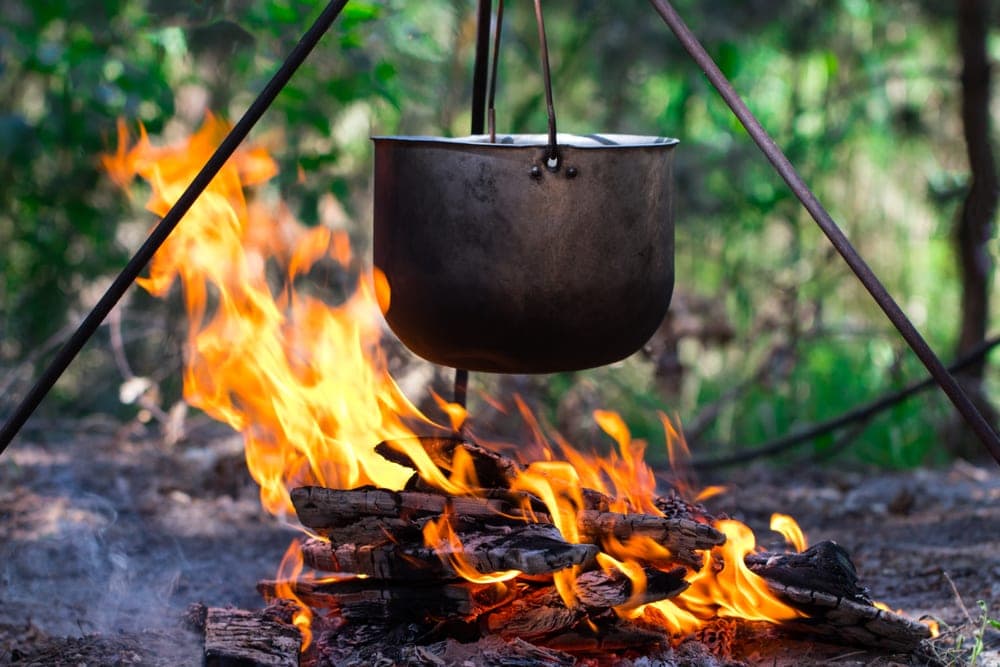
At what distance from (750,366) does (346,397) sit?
331 cm

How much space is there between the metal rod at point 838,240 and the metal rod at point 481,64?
55 cm

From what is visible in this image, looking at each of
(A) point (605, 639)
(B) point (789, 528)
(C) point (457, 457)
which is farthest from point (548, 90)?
(B) point (789, 528)

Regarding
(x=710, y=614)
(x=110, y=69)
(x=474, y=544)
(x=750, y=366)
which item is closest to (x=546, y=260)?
(x=474, y=544)

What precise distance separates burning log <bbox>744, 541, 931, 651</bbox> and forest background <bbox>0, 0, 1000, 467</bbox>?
6.67ft

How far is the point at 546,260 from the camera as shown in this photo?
2.05 m

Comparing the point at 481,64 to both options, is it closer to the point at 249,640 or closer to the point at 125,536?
the point at 249,640

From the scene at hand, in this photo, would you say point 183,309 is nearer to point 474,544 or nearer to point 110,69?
point 110,69

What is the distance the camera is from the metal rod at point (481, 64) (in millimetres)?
2477

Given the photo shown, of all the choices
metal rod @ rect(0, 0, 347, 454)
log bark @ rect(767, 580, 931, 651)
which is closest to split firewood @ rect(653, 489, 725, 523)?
log bark @ rect(767, 580, 931, 651)

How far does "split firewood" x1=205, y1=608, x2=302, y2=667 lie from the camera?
212 centimetres

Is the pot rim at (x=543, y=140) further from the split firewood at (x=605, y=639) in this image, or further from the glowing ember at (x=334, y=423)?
the split firewood at (x=605, y=639)

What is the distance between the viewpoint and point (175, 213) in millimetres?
2113

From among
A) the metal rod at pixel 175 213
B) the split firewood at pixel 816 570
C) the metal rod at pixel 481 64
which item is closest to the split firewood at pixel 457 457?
the split firewood at pixel 816 570

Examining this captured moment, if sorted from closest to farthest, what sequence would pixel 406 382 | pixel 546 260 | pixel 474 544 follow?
1. pixel 546 260
2. pixel 474 544
3. pixel 406 382
